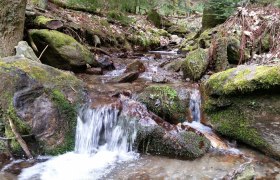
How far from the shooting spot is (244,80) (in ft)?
16.7

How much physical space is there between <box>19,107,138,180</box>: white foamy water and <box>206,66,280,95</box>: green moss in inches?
Answer: 67.8

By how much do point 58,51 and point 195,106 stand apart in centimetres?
378

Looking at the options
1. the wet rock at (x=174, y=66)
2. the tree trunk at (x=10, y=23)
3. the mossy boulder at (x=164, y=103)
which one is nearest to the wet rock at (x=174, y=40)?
the wet rock at (x=174, y=66)

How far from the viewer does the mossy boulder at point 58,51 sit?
7.80 metres

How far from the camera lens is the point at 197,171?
4406 mm

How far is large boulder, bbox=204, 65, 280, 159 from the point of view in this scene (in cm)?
487

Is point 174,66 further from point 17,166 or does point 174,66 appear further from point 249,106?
point 17,166

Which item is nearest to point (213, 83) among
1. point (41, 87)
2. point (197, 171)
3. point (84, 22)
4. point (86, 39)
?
point (197, 171)

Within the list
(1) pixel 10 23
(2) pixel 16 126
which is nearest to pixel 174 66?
(1) pixel 10 23

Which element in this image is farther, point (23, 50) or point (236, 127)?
point (23, 50)

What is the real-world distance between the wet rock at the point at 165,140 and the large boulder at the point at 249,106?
0.66 meters

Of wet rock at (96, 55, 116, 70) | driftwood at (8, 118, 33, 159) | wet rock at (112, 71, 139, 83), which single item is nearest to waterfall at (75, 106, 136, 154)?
driftwood at (8, 118, 33, 159)

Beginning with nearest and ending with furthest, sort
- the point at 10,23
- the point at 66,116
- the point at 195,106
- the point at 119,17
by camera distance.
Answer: the point at 66,116, the point at 195,106, the point at 10,23, the point at 119,17

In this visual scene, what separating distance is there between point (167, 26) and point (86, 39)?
29.7 ft
